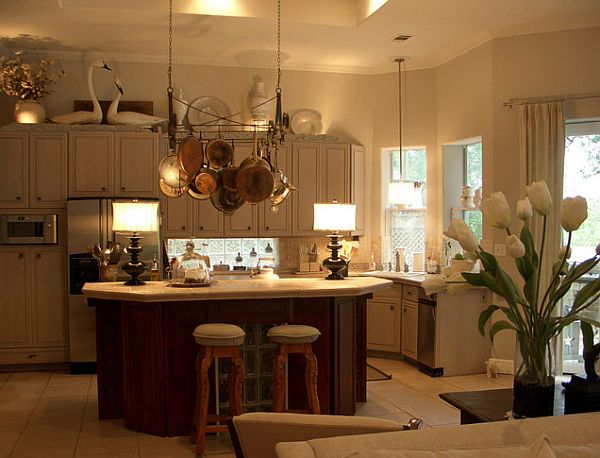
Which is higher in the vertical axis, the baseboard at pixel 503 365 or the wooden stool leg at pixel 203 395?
the wooden stool leg at pixel 203 395

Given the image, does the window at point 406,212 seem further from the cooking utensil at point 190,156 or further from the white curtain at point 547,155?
the cooking utensil at point 190,156

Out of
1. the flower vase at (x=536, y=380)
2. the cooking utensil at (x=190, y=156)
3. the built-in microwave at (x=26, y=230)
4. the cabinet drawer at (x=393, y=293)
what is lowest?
the cabinet drawer at (x=393, y=293)

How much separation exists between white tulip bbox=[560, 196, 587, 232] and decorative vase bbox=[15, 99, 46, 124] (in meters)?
5.70

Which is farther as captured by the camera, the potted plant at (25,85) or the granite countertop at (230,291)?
the potted plant at (25,85)

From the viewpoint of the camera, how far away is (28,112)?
21.5ft

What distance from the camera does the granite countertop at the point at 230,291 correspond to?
14.1 feet

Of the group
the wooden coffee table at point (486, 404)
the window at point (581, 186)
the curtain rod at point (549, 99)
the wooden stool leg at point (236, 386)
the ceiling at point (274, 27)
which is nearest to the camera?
the wooden coffee table at point (486, 404)

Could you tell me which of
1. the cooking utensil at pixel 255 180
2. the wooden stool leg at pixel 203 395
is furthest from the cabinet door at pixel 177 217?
the wooden stool leg at pixel 203 395

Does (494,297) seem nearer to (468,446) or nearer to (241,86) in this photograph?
(241,86)

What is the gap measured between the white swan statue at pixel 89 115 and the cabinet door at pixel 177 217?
42.1 inches

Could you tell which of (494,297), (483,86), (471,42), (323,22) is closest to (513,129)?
(483,86)

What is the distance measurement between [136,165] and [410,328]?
3147 millimetres

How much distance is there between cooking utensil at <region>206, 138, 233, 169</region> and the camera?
4.61m

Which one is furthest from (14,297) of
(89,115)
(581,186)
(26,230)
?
(581,186)
